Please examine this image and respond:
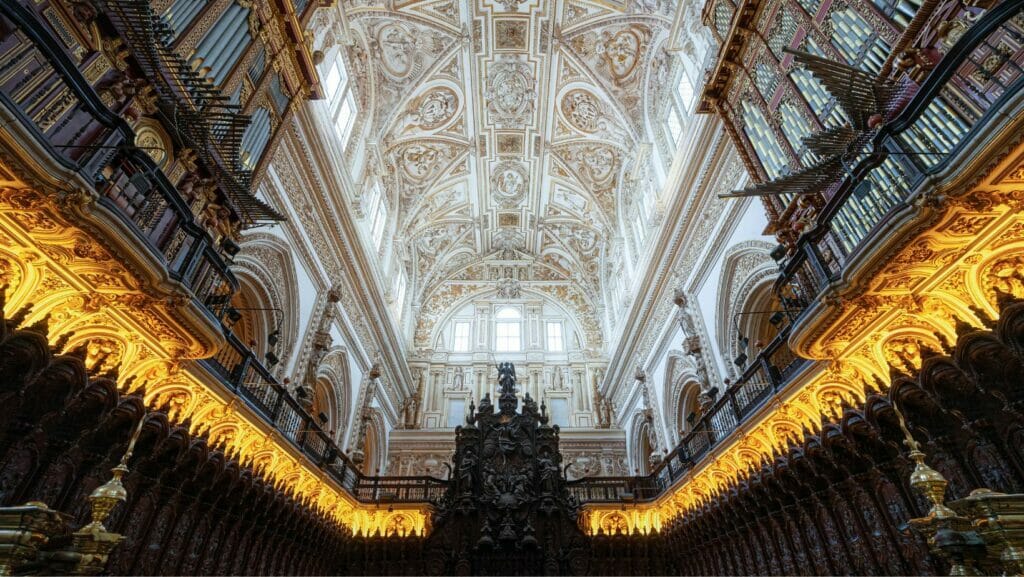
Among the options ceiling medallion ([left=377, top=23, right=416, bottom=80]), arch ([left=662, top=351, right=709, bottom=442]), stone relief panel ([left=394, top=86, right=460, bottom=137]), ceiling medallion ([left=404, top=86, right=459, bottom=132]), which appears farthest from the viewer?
ceiling medallion ([left=404, top=86, right=459, bottom=132])

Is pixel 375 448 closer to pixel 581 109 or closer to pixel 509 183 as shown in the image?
pixel 509 183

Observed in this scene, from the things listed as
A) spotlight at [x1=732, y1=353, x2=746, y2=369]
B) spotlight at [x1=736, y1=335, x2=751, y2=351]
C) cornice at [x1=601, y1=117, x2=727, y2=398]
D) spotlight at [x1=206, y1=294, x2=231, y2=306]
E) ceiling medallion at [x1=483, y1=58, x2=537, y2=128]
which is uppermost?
ceiling medallion at [x1=483, y1=58, x2=537, y2=128]

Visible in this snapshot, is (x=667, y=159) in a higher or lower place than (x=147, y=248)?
higher

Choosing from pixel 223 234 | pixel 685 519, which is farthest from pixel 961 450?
pixel 223 234

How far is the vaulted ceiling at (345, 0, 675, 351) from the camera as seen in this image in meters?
17.5

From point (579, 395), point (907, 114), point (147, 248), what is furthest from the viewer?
point (579, 395)

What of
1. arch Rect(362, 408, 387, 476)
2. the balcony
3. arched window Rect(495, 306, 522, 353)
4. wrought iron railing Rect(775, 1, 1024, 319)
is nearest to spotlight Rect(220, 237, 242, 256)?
the balcony

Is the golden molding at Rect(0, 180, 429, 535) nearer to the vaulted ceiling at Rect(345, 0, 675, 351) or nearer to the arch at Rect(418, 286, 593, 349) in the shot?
the vaulted ceiling at Rect(345, 0, 675, 351)

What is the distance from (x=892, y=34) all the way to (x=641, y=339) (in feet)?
42.5

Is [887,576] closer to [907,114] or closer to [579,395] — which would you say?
[907,114]

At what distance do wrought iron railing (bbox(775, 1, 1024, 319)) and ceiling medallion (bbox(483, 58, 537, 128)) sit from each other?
15.8m

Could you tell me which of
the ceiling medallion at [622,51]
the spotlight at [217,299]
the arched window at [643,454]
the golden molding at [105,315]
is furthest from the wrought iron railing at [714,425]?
the ceiling medallion at [622,51]

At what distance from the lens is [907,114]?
17.6ft

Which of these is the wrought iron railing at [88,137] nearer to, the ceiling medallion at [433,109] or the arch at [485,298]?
the ceiling medallion at [433,109]
